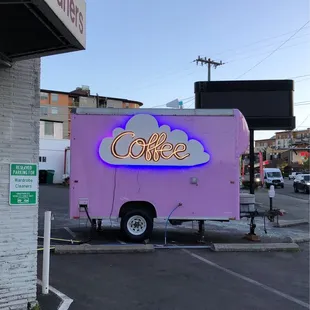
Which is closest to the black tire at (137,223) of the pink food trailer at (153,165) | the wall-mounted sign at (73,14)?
the pink food trailer at (153,165)

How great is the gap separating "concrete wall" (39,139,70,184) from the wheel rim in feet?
109

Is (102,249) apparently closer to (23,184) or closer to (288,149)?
(23,184)

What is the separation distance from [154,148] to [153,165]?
41 centimetres

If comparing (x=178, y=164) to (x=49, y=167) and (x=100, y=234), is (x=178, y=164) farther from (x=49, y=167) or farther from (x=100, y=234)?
(x=49, y=167)

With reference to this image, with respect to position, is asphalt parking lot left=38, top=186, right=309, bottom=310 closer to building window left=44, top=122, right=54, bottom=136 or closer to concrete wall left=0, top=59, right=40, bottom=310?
concrete wall left=0, top=59, right=40, bottom=310

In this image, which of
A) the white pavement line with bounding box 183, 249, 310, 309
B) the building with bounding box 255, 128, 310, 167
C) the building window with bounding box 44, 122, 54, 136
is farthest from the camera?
the building with bounding box 255, 128, 310, 167

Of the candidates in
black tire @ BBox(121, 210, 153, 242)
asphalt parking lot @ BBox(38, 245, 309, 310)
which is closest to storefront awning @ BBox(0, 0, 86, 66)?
asphalt parking lot @ BBox(38, 245, 309, 310)

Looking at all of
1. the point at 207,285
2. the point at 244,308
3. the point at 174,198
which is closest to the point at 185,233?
the point at 174,198

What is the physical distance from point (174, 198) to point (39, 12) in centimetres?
727

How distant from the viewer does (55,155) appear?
43.3 m

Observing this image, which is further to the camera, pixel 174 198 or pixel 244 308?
pixel 174 198

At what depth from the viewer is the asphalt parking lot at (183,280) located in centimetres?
606

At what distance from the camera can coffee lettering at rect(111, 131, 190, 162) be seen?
1048 centimetres

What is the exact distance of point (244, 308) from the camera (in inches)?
232
